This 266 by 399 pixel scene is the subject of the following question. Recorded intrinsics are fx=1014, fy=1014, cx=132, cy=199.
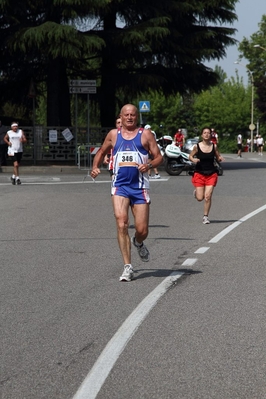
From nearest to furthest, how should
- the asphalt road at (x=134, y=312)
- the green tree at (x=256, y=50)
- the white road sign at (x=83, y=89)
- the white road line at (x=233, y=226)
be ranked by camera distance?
the asphalt road at (x=134, y=312) → the white road line at (x=233, y=226) → the white road sign at (x=83, y=89) → the green tree at (x=256, y=50)

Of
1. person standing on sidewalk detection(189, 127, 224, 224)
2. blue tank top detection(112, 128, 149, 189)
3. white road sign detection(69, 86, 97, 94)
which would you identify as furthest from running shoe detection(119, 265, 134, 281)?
white road sign detection(69, 86, 97, 94)

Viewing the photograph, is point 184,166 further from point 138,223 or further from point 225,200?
point 138,223

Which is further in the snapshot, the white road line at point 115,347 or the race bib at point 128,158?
the race bib at point 128,158

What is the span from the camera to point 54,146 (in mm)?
36781

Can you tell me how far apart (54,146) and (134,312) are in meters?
29.0

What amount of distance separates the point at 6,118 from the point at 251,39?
6805 cm

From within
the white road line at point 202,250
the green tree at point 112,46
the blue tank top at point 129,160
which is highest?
the green tree at point 112,46

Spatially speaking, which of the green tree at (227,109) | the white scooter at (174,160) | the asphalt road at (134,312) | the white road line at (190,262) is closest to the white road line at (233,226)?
the asphalt road at (134,312)

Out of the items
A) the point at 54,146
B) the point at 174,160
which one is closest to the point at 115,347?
the point at 174,160

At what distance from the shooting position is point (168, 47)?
3538 cm

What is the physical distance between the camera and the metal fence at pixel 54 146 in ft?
120

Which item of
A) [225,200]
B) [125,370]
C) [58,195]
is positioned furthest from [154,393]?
[58,195]

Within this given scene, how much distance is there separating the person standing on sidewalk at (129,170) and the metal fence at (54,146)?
2665 cm

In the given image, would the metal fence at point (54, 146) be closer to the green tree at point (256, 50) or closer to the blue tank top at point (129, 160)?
the blue tank top at point (129, 160)
